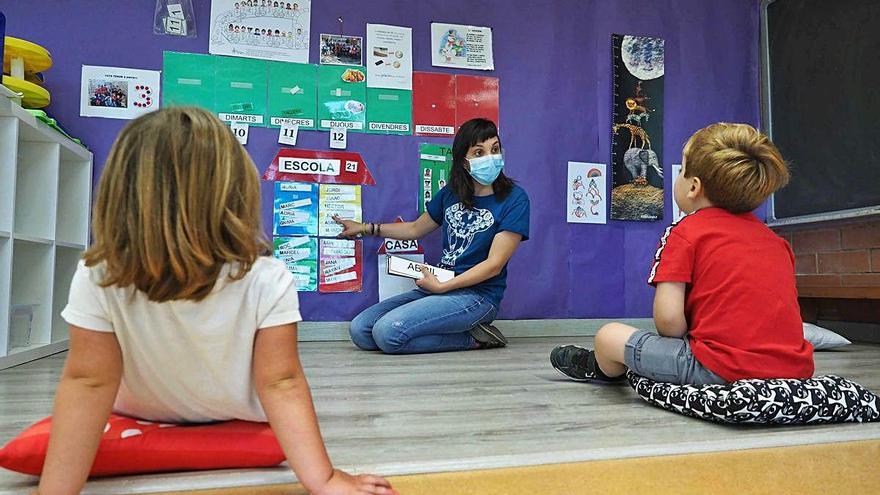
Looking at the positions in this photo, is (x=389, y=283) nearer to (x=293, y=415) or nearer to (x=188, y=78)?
(x=188, y=78)

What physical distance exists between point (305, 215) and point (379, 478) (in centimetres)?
201

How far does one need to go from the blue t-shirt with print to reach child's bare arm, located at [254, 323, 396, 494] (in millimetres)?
1733

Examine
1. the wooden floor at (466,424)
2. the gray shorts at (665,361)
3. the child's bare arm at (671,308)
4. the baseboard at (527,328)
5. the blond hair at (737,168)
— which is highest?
the blond hair at (737,168)

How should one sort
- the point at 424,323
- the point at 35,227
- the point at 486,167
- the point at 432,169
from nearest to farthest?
the point at 35,227 < the point at 424,323 < the point at 486,167 < the point at 432,169

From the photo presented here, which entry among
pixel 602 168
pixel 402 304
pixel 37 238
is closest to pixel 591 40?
pixel 602 168

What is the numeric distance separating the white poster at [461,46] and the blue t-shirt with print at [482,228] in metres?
0.71

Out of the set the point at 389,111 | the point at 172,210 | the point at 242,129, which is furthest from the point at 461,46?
the point at 172,210

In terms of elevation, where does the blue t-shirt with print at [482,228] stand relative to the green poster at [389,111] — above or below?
below

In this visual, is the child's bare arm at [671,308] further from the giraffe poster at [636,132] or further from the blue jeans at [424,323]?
the giraffe poster at [636,132]

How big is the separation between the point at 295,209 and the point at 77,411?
2000 mm

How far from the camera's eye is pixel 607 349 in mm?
1550

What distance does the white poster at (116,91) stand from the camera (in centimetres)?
257

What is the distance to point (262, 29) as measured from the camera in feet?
8.96

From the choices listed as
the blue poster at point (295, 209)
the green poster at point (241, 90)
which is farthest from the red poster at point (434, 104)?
the green poster at point (241, 90)
